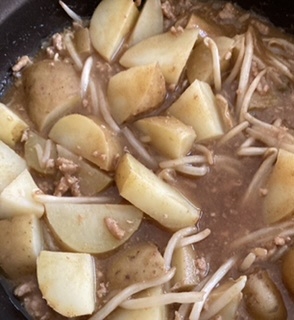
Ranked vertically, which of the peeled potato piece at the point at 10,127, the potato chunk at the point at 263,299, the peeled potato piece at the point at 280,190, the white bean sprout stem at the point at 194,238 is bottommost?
the potato chunk at the point at 263,299

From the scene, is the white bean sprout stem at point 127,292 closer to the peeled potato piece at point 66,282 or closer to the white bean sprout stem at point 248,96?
the peeled potato piece at point 66,282

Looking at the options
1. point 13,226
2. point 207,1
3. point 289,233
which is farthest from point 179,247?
point 207,1

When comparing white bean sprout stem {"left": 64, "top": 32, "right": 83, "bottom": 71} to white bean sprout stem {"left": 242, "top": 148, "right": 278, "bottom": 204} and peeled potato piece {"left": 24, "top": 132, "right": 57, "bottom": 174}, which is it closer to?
peeled potato piece {"left": 24, "top": 132, "right": 57, "bottom": 174}

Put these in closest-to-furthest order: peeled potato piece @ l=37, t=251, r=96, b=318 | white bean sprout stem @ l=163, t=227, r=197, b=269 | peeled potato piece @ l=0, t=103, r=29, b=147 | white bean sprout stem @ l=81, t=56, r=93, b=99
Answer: peeled potato piece @ l=37, t=251, r=96, b=318
white bean sprout stem @ l=163, t=227, r=197, b=269
peeled potato piece @ l=0, t=103, r=29, b=147
white bean sprout stem @ l=81, t=56, r=93, b=99

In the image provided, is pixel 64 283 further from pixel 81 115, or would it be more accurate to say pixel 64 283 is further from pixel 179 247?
pixel 81 115

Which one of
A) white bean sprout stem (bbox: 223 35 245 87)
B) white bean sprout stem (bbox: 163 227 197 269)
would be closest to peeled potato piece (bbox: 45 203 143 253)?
white bean sprout stem (bbox: 163 227 197 269)

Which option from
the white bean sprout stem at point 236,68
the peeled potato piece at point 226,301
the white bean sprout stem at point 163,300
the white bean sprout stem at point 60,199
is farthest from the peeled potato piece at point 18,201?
the white bean sprout stem at point 236,68
